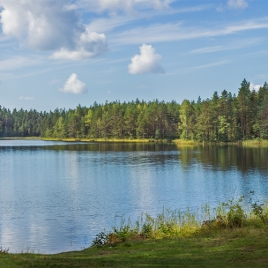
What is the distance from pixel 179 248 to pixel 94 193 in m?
27.0

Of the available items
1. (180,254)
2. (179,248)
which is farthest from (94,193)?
(180,254)

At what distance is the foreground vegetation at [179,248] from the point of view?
13.5 metres

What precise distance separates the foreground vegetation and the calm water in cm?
503

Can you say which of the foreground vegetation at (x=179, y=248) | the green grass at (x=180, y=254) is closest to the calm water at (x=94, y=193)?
the foreground vegetation at (x=179, y=248)

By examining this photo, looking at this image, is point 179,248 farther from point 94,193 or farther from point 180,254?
point 94,193

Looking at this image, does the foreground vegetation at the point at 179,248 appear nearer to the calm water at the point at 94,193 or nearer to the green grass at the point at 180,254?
the green grass at the point at 180,254

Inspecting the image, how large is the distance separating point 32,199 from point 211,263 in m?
28.4

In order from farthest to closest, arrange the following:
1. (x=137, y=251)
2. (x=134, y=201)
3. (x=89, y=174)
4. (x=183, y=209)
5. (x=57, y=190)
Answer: (x=89, y=174)
(x=57, y=190)
(x=134, y=201)
(x=183, y=209)
(x=137, y=251)

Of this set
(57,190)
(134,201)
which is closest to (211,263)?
(134,201)

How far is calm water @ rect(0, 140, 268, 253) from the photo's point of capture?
26422mm

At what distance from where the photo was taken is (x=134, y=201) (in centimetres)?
3716

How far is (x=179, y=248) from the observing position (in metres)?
16.0

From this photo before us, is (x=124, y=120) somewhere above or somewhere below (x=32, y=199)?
above

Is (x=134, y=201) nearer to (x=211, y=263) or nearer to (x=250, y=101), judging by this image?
(x=211, y=263)
